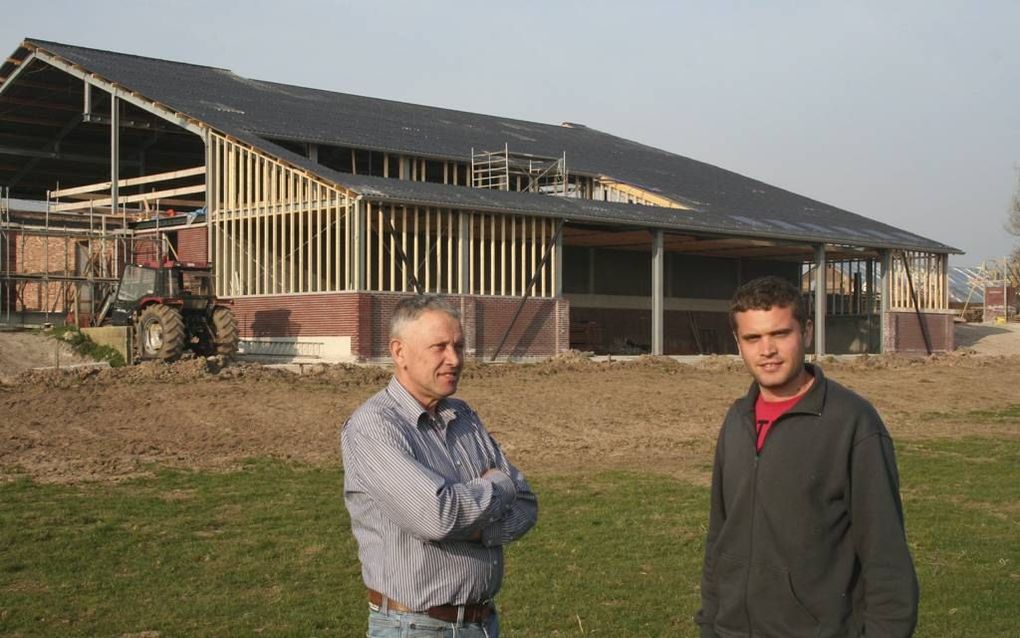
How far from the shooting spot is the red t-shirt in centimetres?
416

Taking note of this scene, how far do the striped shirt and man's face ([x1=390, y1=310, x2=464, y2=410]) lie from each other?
55mm

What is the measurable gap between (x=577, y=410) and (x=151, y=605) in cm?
1264

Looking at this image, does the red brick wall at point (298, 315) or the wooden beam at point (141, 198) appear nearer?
the red brick wall at point (298, 315)

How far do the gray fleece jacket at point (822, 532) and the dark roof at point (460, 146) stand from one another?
22.6m

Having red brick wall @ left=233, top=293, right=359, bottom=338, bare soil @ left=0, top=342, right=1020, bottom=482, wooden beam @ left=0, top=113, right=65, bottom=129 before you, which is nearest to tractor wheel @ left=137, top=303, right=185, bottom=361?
bare soil @ left=0, top=342, right=1020, bottom=482

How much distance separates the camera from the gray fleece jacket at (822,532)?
3920mm

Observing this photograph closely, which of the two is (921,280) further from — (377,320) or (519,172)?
(377,320)

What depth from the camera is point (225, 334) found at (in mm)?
25547

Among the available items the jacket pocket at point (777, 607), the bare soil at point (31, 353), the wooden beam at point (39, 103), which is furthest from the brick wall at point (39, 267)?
the jacket pocket at point (777, 607)

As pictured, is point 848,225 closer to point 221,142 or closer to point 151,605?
point 221,142

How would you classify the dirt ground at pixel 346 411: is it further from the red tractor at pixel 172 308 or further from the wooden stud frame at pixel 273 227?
the wooden stud frame at pixel 273 227

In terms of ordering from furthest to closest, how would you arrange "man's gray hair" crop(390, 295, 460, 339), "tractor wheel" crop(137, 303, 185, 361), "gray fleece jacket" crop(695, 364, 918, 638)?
"tractor wheel" crop(137, 303, 185, 361)
"man's gray hair" crop(390, 295, 460, 339)
"gray fleece jacket" crop(695, 364, 918, 638)

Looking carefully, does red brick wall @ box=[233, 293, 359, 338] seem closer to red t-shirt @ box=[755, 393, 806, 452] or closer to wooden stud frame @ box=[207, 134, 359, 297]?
wooden stud frame @ box=[207, 134, 359, 297]

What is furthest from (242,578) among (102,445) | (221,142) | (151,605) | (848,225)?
(848,225)
